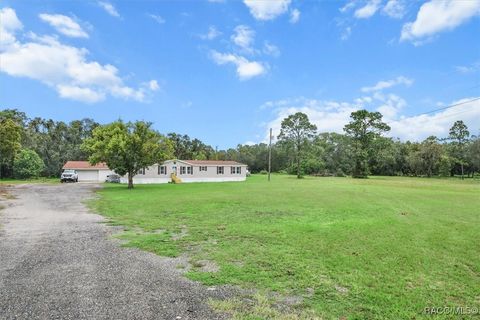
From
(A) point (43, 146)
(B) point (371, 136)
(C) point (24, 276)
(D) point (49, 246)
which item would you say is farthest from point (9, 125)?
(B) point (371, 136)

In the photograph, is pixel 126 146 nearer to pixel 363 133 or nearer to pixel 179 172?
pixel 179 172

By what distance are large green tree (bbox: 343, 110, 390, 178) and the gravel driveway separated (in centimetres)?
5442

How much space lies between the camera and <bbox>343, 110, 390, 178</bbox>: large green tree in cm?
5659

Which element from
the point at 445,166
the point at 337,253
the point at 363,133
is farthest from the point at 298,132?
the point at 337,253

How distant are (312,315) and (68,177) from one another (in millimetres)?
44303

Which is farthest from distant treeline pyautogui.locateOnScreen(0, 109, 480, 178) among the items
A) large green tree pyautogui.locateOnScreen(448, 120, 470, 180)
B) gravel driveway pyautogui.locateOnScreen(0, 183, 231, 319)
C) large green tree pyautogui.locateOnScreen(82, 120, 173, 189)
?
gravel driveway pyautogui.locateOnScreen(0, 183, 231, 319)

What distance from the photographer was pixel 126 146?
28.0 metres

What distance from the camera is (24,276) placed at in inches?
206

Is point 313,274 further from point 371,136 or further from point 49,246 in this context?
point 371,136

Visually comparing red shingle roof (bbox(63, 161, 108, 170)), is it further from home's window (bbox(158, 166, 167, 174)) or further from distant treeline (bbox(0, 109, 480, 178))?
home's window (bbox(158, 166, 167, 174))

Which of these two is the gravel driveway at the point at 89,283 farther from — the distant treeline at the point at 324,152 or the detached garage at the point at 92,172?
the distant treeline at the point at 324,152

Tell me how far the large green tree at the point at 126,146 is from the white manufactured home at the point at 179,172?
8.36 m

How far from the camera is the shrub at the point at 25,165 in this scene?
156ft

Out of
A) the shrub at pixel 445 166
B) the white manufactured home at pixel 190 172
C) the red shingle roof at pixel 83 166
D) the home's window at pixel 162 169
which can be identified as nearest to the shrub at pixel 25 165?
the red shingle roof at pixel 83 166
